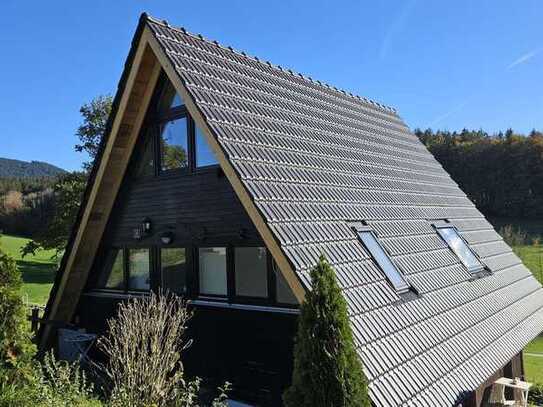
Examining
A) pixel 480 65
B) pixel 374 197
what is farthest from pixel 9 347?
pixel 480 65

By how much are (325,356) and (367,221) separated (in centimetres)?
354

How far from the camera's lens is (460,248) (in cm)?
983

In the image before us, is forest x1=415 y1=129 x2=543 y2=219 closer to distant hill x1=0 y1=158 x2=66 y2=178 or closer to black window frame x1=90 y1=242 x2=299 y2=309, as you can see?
black window frame x1=90 y1=242 x2=299 y2=309

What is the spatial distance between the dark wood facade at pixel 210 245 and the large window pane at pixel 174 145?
198 millimetres

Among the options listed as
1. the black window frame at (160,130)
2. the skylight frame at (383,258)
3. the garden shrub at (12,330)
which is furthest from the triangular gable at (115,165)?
the garden shrub at (12,330)

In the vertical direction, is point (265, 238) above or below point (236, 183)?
below

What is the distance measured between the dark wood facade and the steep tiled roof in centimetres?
90

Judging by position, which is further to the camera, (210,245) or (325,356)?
(210,245)

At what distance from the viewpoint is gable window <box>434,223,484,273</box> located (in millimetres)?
9398

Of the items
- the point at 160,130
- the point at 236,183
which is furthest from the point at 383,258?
the point at 160,130

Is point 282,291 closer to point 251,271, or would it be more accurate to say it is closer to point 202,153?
point 251,271

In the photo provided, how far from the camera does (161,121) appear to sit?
27.3ft

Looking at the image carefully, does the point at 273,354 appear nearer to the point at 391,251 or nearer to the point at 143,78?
the point at 391,251

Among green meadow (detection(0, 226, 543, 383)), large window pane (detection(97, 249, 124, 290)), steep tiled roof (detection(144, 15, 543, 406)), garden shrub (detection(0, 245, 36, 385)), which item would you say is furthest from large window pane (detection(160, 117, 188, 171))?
green meadow (detection(0, 226, 543, 383))
